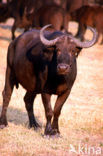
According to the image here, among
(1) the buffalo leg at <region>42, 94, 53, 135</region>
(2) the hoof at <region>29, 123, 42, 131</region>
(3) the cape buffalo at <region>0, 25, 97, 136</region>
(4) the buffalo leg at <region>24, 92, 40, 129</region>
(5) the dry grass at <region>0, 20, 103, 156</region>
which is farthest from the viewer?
(4) the buffalo leg at <region>24, 92, 40, 129</region>

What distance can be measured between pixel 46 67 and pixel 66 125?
1.72 metres

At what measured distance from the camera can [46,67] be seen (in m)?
8.62

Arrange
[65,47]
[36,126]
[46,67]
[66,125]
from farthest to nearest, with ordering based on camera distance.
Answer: [66,125], [36,126], [46,67], [65,47]

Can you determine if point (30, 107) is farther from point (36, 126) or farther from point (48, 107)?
point (48, 107)

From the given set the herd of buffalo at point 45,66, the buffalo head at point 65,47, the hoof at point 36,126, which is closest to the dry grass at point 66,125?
the hoof at point 36,126

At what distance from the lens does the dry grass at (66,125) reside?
789 centimetres

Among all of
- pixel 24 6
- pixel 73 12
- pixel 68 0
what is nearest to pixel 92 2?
pixel 68 0

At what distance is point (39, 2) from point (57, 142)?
1659cm

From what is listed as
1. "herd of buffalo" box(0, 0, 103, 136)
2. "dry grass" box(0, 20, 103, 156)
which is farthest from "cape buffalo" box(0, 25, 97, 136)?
"dry grass" box(0, 20, 103, 156)

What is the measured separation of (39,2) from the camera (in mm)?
24328

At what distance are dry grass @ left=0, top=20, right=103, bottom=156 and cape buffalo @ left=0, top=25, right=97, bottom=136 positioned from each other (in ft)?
1.32

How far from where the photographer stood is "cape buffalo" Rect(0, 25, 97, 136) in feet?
27.5

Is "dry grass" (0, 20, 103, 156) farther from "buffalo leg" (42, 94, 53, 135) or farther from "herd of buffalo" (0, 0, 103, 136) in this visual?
"herd of buffalo" (0, 0, 103, 136)

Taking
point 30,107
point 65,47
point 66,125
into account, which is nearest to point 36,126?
point 30,107
